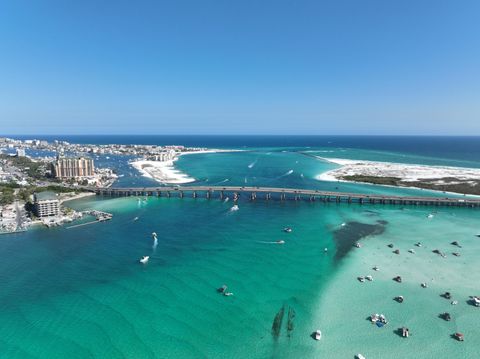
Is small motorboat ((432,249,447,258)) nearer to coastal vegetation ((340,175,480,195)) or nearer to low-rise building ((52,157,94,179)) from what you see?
coastal vegetation ((340,175,480,195))

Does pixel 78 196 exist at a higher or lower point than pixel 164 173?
lower

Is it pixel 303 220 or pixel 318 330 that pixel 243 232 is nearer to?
pixel 303 220

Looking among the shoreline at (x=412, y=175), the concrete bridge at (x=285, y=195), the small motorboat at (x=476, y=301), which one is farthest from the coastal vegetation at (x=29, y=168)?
the small motorboat at (x=476, y=301)

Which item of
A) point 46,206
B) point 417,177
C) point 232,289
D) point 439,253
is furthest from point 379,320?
point 417,177

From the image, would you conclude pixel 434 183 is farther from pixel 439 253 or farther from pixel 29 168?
pixel 29 168

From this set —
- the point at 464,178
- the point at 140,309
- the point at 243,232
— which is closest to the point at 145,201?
the point at 243,232

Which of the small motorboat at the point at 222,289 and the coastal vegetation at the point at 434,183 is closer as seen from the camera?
the small motorboat at the point at 222,289

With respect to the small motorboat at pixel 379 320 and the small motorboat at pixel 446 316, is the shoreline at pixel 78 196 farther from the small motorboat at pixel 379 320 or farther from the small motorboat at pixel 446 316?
the small motorboat at pixel 446 316
